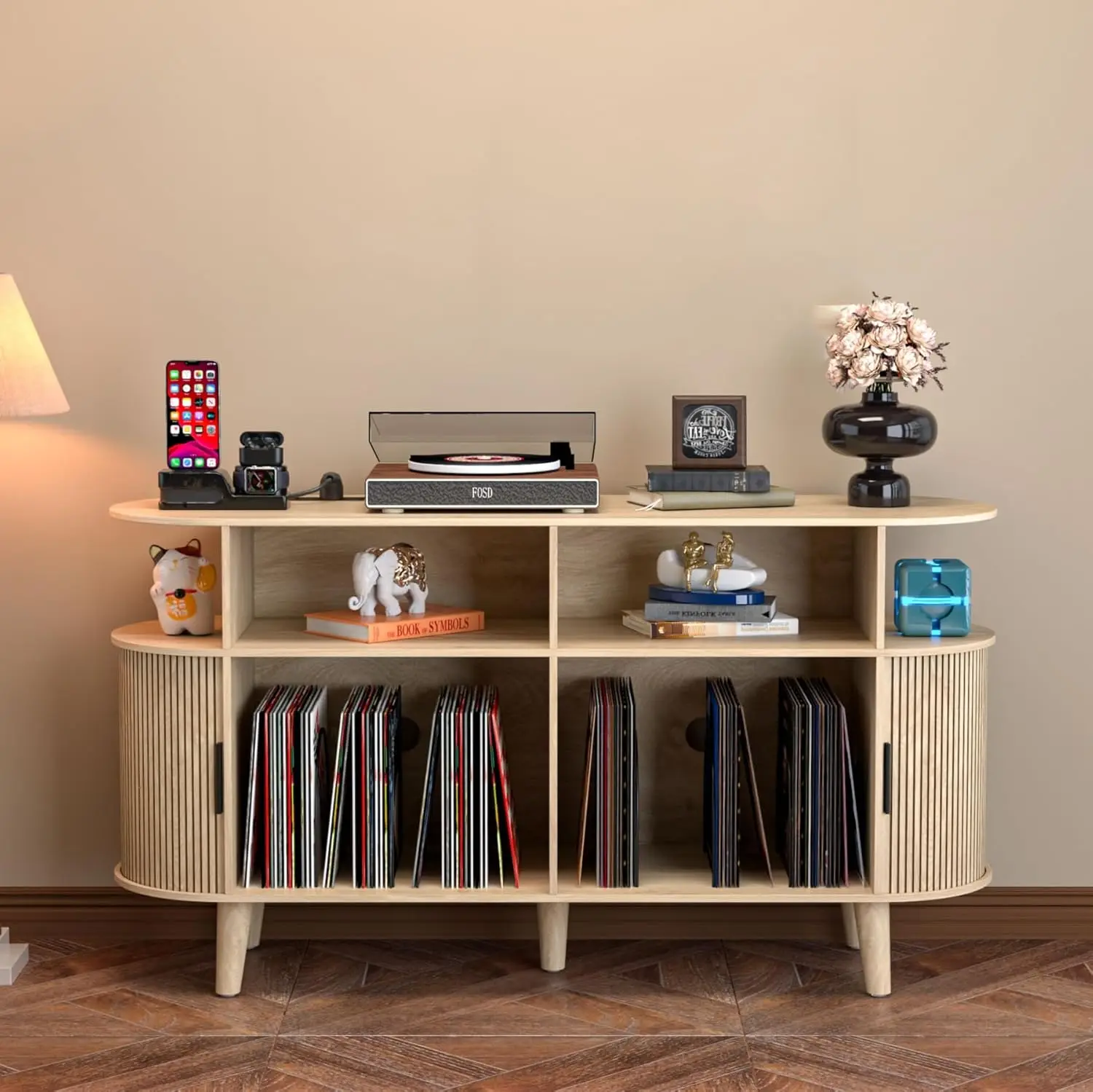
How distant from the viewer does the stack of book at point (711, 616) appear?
2254mm

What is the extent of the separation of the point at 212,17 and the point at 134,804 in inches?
56.8

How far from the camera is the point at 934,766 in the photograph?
2240 mm

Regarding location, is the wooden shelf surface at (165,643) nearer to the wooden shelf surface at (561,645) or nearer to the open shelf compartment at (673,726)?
the wooden shelf surface at (561,645)

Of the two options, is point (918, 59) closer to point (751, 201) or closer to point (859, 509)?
point (751, 201)

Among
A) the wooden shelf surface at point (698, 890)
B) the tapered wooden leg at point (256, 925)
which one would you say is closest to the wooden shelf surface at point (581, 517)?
the wooden shelf surface at point (698, 890)

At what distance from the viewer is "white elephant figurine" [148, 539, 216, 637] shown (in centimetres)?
229

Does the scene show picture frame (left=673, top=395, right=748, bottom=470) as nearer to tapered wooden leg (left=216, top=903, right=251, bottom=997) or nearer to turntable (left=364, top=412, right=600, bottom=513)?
turntable (left=364, top=412, right=600, bottom=513)

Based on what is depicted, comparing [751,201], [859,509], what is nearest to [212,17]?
[751,201]

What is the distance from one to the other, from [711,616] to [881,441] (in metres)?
0.41

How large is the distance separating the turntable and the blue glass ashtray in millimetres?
566

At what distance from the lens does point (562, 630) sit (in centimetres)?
237

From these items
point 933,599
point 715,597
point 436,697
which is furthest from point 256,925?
point 933,599

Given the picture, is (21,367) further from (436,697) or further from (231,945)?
(231,945)

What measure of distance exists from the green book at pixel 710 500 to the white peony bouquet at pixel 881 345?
0.83 ft
